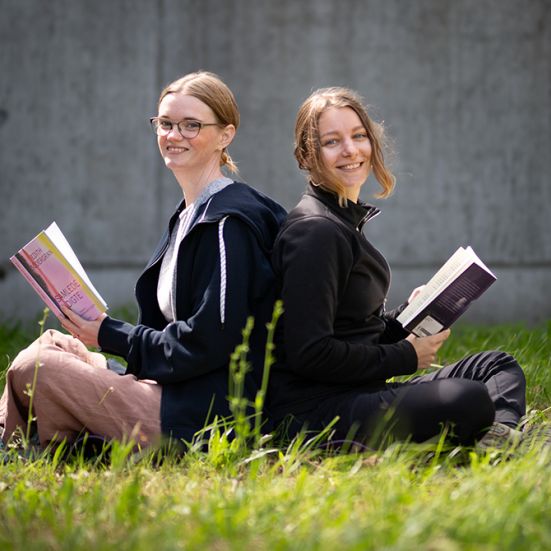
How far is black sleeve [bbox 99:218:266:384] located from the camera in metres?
3.24

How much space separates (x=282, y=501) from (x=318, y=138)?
140 cm

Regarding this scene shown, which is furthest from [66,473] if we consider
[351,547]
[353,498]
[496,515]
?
[496,515]

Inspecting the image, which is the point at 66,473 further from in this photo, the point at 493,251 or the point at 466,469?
the point at 493,251

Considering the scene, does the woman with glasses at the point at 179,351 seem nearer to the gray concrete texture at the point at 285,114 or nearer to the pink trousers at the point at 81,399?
the pink trousers at the point at 81,399

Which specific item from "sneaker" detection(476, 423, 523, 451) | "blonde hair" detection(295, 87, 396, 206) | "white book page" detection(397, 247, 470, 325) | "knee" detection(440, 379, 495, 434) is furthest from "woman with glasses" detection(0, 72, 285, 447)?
"sneaker" detection(476, 423, 523, 451)

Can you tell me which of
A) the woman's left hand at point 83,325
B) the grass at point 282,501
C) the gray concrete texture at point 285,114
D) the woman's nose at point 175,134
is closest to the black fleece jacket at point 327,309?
the grass at point 282,501

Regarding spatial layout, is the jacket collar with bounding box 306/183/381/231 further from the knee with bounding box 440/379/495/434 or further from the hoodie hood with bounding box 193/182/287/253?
the knee with bounding box 440/379/495/434

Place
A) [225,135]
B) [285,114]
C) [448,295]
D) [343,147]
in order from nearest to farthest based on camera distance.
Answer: [448,295], [343,147], [225,135], [285,114]

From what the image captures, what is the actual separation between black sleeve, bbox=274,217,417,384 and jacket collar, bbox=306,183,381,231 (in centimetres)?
15

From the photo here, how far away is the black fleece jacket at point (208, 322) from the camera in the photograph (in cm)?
324

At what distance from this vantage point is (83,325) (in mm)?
3361

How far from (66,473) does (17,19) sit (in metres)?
5.47

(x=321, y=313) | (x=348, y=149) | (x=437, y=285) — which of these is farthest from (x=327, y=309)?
(x=348, y=149)

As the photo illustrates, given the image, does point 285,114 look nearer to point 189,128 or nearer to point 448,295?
point 189,128
